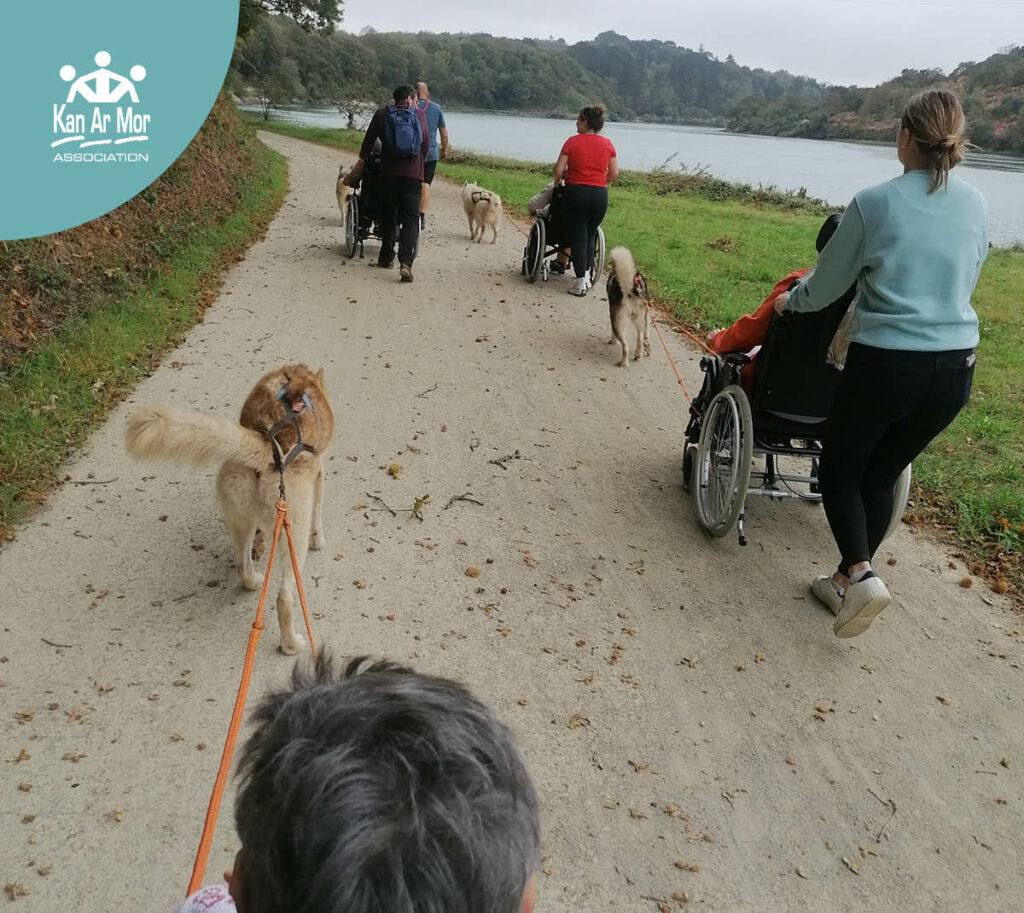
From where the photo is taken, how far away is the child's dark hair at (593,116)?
912 cm

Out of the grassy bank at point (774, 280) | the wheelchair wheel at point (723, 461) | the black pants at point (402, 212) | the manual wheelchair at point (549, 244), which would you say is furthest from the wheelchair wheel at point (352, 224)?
the wheelchair wheel at point (723, 461)

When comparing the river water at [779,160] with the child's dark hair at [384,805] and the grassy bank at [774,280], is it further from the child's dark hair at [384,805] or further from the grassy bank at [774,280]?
the child's dark hair at [384,805]

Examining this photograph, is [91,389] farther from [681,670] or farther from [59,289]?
[681,670]

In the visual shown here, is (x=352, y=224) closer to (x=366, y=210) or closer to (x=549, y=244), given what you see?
(x=366, y=210)

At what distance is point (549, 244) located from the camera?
33.8ft

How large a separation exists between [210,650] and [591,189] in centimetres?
762

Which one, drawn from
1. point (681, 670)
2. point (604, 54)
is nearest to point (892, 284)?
point (681, 670)

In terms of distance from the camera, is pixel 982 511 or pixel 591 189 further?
pixel 591 189

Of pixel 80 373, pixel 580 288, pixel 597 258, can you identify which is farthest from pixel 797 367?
pixel 597 258

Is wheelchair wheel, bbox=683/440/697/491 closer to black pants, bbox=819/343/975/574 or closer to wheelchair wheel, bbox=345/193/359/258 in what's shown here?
black pants, bbox=819/343/975/574

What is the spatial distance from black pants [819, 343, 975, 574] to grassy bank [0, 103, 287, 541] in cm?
426

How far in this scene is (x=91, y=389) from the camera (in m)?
5.82

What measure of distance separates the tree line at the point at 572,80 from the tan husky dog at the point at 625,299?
1100cm

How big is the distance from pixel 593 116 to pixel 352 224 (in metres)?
3.89
